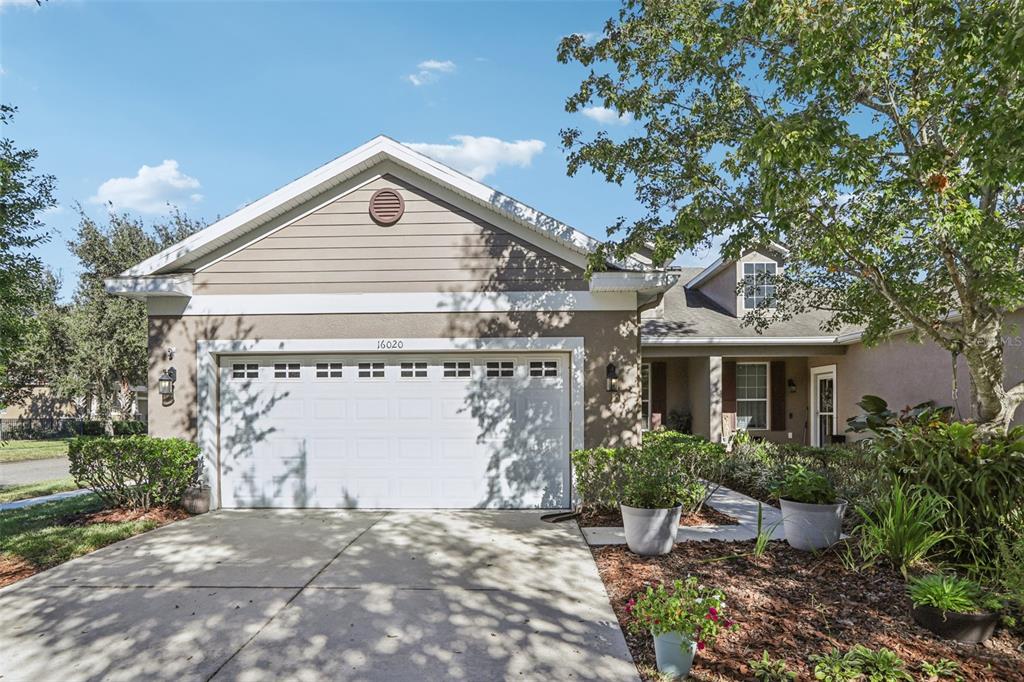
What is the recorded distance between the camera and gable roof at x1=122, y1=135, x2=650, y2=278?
811 centimetres

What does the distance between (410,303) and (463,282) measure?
822 millimetres

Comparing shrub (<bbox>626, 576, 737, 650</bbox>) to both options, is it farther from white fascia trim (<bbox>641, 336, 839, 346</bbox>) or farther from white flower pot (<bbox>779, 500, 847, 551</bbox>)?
white fascia trim (<bbox>641, 336, 839, 346</bbox>)

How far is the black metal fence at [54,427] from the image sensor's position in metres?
23.5

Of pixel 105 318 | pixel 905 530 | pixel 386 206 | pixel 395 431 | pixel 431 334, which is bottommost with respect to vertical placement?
pixel 905 530

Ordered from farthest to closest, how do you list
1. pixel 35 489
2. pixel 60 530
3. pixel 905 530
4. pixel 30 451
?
pixel 30 451 → pixel 35 489 → pixel 60 530 → pixel 905 530

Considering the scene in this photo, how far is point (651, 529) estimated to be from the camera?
5914 millimetres

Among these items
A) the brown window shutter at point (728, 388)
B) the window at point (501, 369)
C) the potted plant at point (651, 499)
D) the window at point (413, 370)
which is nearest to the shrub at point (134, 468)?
the window at point (413, 370)

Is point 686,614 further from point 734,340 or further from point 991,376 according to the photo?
point 734,340

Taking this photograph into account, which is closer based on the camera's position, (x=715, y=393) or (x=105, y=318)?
(x=715, y=393)

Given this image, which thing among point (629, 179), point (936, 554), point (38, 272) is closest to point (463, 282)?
point (629, 179)

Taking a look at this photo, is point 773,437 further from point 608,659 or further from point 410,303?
point 608,659

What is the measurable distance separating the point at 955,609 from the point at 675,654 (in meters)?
2.02

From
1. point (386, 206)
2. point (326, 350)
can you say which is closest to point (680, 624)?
point (326, 350)

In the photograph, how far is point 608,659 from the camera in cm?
387
